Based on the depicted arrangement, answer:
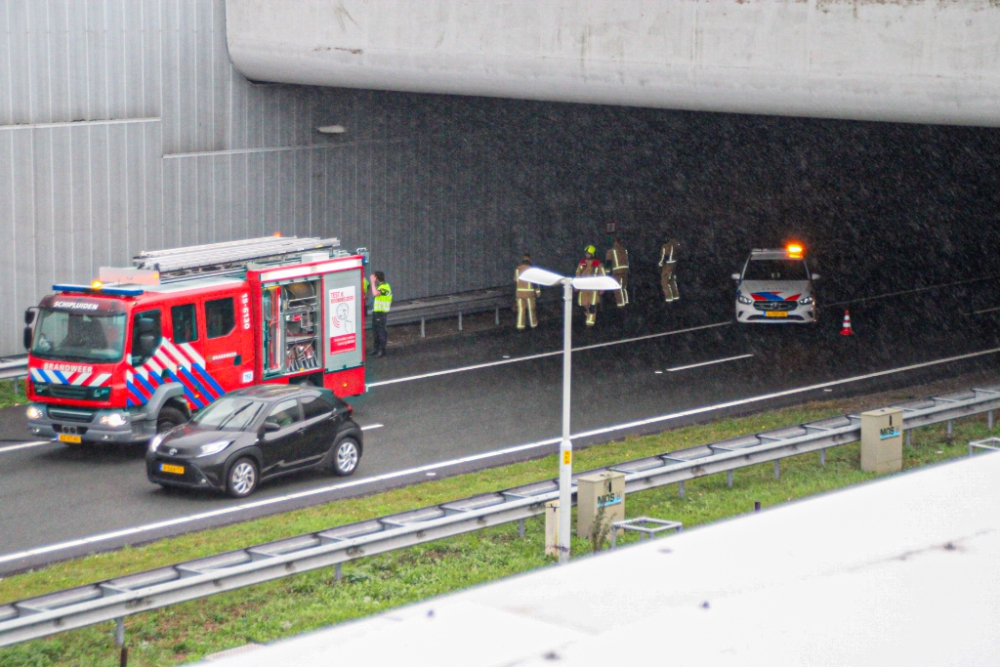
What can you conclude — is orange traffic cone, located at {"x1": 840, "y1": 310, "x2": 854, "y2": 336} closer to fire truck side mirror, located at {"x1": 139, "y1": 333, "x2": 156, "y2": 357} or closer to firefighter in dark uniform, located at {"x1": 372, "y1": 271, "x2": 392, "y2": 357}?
firefighter in dark uniform, located at {"x1": 372, "y1": 271, "x2": 392, "y2": 357}

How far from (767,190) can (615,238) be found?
1356 cm

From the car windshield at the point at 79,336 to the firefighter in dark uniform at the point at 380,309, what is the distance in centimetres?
829

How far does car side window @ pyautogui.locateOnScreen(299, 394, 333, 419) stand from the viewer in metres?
17.4

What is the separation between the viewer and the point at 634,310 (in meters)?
32.7

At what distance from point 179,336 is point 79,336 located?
1429 mm

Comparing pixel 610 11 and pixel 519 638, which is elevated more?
pixel 610 11

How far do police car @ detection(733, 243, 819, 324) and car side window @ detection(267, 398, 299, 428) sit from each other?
1479 cm

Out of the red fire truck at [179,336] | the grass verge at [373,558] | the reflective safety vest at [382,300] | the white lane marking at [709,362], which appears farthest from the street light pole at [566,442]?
the reflective safety vest at [382,300]

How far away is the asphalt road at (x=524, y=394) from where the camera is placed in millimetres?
16047

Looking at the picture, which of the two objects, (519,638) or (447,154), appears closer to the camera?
(519,638)

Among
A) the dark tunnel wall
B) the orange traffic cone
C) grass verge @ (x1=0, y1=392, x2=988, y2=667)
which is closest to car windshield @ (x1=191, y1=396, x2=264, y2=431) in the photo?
grass verge @ (x1=0, y1=392, x2=988, y2=667)

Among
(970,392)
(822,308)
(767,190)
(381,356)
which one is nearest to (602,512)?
(970,392)

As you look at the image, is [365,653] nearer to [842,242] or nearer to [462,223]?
[462,223]

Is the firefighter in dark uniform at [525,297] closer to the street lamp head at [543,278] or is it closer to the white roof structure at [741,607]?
the street lamp head at [543,278]
